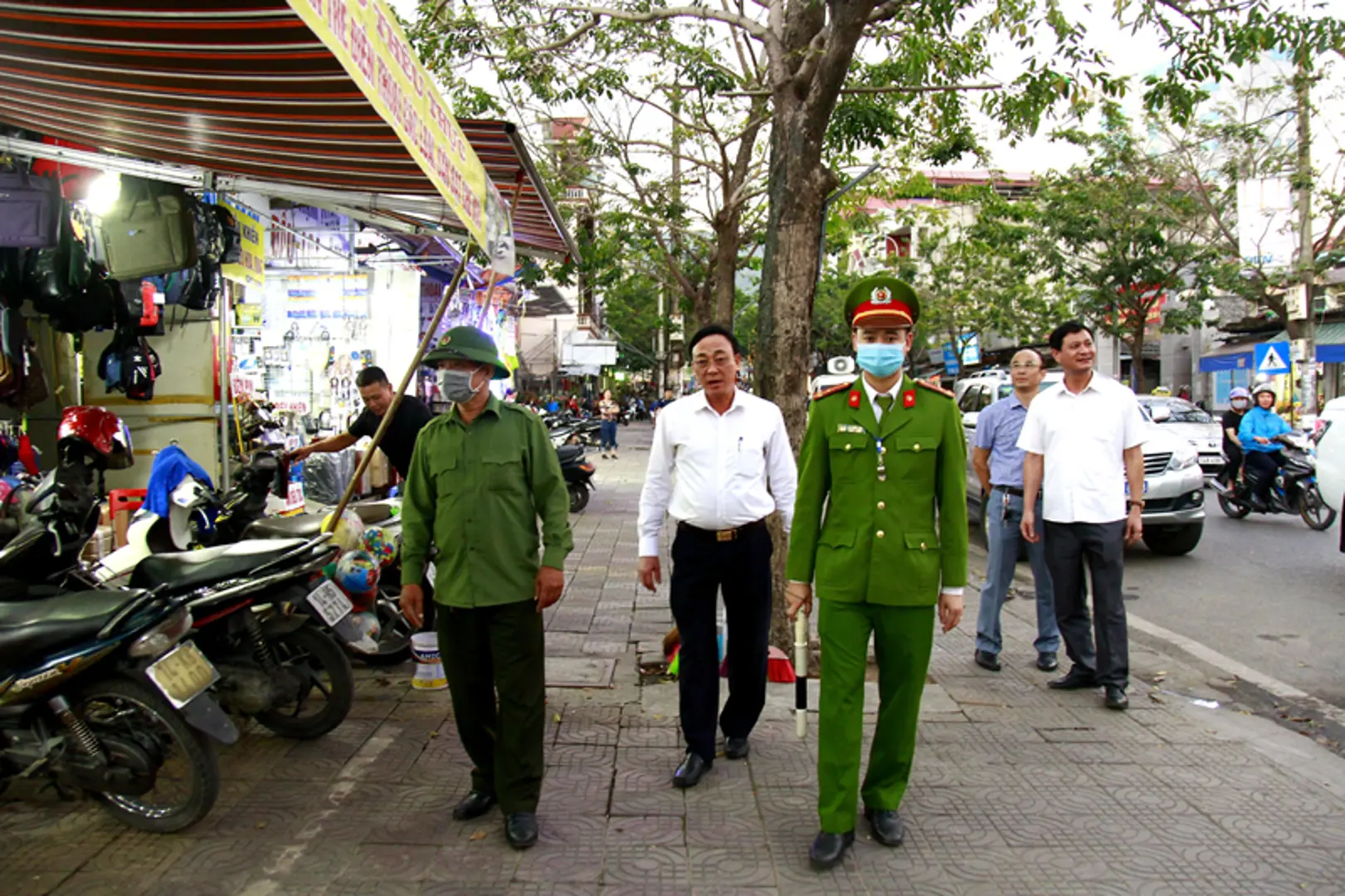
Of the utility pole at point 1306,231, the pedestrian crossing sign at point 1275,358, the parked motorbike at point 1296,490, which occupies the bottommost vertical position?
the parked motorbike at point 1296,490

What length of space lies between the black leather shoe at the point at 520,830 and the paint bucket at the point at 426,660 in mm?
1259

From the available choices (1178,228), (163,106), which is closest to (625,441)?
(1178,228)

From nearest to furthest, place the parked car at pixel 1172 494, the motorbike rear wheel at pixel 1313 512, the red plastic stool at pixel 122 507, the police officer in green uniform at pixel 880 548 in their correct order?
1. the police officer in green uniform at pixel 880 548
2. the red plastic stool at pixel 122 507
3. the parked car at pixel 1172 494
4. the motorbike rear wheel at pixel 1313 512

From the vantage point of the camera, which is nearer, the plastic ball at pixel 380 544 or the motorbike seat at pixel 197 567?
the motorbike seat at pixel 197 567

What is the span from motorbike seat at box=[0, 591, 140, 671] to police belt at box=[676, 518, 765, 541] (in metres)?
2.00

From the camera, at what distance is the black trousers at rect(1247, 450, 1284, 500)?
426 inches

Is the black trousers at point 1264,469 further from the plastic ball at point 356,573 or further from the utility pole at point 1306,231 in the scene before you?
the plastic ball at point 356,573

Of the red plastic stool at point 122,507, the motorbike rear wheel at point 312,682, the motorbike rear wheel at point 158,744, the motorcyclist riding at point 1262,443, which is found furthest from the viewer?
the motorcyclist riding at point 1262,443

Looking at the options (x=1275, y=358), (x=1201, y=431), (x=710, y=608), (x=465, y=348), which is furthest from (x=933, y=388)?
Answer: (x=1275, y=358)

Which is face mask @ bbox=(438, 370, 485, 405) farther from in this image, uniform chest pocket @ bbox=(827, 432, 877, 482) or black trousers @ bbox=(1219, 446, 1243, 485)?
black trousers @ bbox=(1219, 446, 1243, 485)

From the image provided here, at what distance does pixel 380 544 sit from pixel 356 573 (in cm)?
39

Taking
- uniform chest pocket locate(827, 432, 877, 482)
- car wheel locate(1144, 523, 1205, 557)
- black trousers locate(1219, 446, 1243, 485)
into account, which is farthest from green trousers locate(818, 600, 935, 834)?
black trousers locate(1219, 446, 1243, 485)

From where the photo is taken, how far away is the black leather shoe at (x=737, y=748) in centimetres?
399

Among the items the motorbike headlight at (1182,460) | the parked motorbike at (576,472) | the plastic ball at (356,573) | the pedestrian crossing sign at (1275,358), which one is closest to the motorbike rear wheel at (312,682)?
the plastic ball at (356,573)
